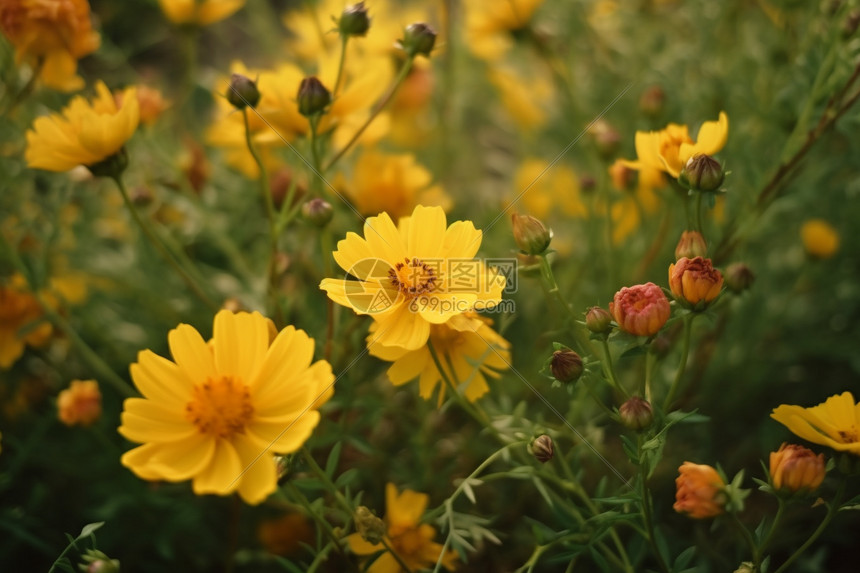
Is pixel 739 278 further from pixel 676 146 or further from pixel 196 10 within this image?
pixel 196 10

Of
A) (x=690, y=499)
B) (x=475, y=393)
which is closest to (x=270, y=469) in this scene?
(x=475, y=393)

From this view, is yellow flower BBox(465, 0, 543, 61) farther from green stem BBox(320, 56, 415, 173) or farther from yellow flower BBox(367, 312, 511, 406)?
yellow flower BBox(367, 312, 511, 406)

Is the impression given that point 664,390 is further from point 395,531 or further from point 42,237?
point 42,237

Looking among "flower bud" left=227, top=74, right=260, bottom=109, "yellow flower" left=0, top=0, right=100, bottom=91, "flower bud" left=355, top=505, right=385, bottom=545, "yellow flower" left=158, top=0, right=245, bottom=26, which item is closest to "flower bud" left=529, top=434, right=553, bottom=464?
"flower bud" left=355, top=505, right=385, bottom=545

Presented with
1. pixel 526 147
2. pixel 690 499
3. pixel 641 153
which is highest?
pixel 641 153

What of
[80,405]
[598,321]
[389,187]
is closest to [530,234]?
[598,321]

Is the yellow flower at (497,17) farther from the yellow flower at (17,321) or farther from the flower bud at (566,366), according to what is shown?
the yellow flower at (17,321)
